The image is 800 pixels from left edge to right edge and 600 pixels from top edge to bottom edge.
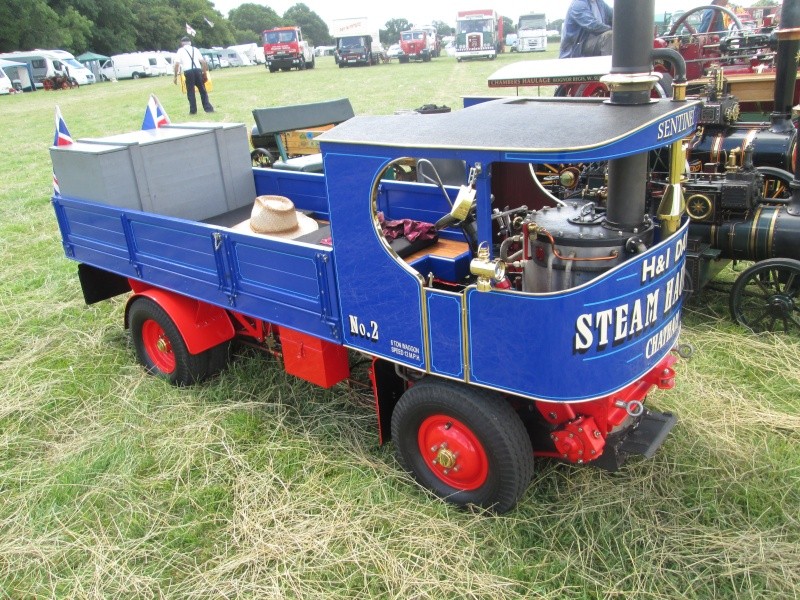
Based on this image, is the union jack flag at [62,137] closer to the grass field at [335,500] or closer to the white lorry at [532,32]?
the grass field at [335,500]

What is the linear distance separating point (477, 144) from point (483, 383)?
108 cm

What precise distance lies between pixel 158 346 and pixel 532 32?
41.7 meters

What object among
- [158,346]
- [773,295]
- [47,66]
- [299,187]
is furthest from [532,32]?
[158,346]

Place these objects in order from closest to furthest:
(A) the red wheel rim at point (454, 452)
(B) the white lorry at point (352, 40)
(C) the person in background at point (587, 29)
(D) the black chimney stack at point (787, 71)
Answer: (A) the red wheel rim at point (454, 452) → (D) the black chimney stack at point (787, 71) → (C) the person in background at point (587, 29) → (B) the white lorry at point (352, 40)

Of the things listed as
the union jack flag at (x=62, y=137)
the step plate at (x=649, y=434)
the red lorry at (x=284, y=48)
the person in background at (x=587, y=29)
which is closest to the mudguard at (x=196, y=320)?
the union jack flag at (x=62, y=137)

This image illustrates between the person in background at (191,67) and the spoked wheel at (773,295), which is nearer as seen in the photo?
the spoked wheel at (773,295)

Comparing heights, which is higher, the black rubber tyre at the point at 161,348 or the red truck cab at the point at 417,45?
the red truck cab at the point at 417,45

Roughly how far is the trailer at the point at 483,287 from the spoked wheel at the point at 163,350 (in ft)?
0.49

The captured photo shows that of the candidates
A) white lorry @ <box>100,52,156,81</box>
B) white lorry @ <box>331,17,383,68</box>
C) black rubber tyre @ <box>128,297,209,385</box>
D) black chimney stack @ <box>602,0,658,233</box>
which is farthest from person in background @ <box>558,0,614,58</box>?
white lorry @ <box>100,52,156,81</box>

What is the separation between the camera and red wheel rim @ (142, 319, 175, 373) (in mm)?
5125

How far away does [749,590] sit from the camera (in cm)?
297

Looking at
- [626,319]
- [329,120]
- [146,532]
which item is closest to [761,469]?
[626,319]

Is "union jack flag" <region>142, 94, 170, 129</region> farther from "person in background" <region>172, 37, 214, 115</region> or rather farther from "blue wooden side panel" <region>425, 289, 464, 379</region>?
"person in background" <region>172, 37, 214, 115</region>

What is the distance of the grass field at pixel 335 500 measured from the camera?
3.17m
